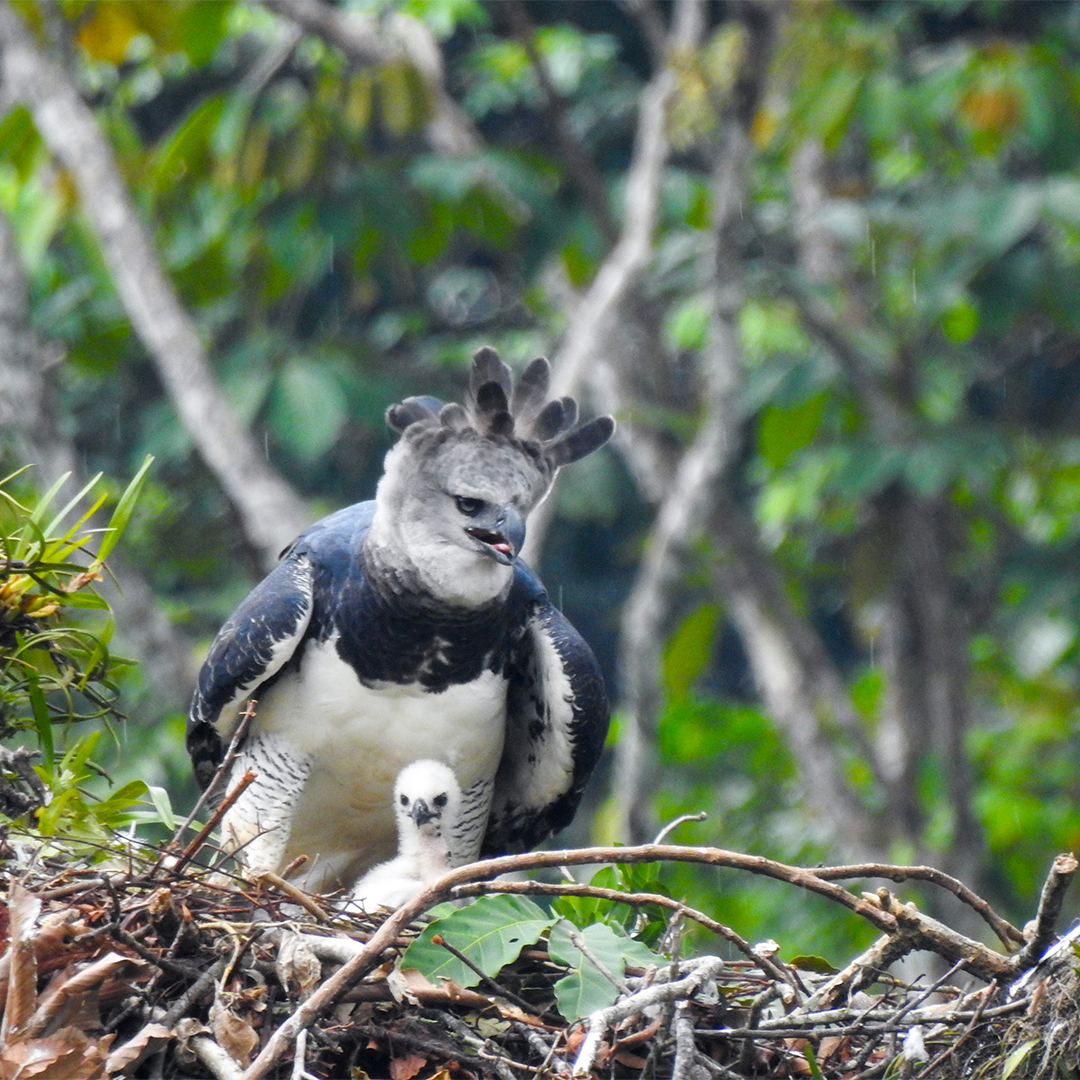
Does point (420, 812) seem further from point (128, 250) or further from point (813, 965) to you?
point (128, 250)

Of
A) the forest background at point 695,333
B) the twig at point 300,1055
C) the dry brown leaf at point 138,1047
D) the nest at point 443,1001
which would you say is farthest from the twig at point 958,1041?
the forest background at point 695,333

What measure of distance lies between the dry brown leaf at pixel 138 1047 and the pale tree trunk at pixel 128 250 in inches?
150

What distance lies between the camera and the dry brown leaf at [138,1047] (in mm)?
2451

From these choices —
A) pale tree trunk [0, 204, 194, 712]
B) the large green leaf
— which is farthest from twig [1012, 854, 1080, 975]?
pale tree trunk [0, 204, 194, 712]

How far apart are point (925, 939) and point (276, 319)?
6524mm

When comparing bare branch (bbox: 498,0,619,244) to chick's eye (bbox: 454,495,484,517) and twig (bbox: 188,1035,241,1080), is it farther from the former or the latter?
twig (bbox: 188,1035,241,1080)

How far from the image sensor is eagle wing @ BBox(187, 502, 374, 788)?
360cm

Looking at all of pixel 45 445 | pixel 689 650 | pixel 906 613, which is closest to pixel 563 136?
pixel 689 650

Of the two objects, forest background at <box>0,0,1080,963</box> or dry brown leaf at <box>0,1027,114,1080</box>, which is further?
forest background at <box>0,0,1080,963</box>

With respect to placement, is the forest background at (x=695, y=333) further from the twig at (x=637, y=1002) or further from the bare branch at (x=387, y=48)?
the twig at (x=637, y=1002)

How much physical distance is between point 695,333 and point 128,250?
2897 mm

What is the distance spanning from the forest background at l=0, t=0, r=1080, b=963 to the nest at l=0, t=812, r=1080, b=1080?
9.34 ft

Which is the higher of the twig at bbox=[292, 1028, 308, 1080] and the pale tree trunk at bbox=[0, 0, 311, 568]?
the pale tree trunk at bbox=[0, 0, 311, 568]

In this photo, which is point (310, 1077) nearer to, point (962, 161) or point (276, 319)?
point (962, 161)
